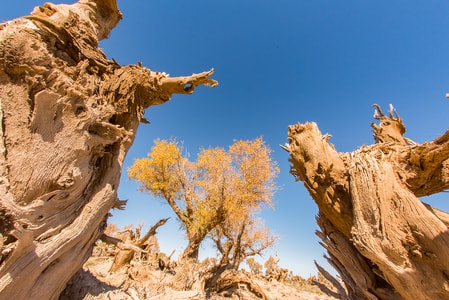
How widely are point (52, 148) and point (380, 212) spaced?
689 centimetres

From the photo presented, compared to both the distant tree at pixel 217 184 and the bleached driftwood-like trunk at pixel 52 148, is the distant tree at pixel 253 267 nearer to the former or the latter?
the distant tree at pixel 217 184

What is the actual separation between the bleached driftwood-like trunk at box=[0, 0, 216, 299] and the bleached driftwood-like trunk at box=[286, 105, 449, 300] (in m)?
5.32

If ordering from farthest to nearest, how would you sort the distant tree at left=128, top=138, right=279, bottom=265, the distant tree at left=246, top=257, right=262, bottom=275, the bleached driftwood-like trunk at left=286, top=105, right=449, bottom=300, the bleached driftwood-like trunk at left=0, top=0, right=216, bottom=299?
1. the distant tree at left=246, top=257, right=262, bottom=275
2. the distant tree at left=128, top=138, right=279, bottom=265
3. the bleached driftwood-like trunk at left=286, top=105, right=449, bottom=300
4. the bleached driftwood-like trunk at left=0, top=0, right=216, bottom=299

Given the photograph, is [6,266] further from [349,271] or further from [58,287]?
[349,271]

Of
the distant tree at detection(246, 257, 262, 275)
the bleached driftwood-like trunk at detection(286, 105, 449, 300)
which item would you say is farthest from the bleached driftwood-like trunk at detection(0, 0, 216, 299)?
the distant tree at detection(246, 257, 262, 275)

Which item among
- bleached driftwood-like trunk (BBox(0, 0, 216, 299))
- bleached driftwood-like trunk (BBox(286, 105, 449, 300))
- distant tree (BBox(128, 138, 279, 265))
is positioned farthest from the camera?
distant tree (BBox(128, 138, 279, 265))

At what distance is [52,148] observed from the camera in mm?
4219

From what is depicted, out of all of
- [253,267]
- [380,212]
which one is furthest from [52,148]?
[253,267]

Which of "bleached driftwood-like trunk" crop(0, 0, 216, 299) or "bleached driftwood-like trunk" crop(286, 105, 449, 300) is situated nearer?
"bleached driftwood-like trunk" crop(0, 0, 216, 299)

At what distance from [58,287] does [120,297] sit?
6.67 feet

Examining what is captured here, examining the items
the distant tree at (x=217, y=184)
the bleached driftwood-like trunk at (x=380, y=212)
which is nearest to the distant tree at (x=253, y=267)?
the distant tree at (x=217, y=184)

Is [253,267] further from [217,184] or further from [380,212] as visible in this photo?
[380,212]

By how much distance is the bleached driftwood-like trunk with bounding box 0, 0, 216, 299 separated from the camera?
3490 mm

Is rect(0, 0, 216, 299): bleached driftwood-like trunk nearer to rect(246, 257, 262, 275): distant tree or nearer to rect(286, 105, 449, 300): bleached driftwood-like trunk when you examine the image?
rect(286, 105, 449, 300): bleached driftwood-like trunk
